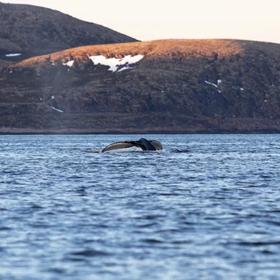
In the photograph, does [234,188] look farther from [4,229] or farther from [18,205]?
[4,229]

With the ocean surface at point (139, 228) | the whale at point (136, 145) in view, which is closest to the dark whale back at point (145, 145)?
the whale at point (136, 145)

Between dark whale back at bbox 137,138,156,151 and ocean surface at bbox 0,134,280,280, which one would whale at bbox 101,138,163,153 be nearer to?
dark whale back at bbox 137,138,156,151

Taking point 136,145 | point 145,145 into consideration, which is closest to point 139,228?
point 136,145

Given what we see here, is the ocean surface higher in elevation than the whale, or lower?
higher

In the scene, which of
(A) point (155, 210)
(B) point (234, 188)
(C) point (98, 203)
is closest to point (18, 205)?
(C) point (98, 203)

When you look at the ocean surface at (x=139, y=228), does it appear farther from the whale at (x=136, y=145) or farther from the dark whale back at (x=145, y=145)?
the dark whale back at (x=145, y=145)

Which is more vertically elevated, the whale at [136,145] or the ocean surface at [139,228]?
the ocean surface at [139,228]

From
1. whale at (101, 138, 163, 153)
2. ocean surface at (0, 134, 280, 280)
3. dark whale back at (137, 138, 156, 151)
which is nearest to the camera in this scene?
ocean surface at (0, 134, 280, 280)

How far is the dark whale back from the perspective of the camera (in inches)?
4146

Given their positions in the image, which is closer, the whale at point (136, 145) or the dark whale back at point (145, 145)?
the whale at point (136, 145)

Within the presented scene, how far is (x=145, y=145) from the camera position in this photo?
349 ft

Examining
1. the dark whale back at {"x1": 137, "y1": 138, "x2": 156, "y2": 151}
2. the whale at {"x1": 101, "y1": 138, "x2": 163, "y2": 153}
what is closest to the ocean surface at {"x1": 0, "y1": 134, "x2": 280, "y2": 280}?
the whale at {"x1": 101, "y1": 138, "x2": 163, "y2": 153}

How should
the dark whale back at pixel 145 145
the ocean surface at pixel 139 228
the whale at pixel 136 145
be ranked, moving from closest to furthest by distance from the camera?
the ocean surface at pixel 139 228
the whale at pixel 136 145
the dark whale back at pixel 145 145

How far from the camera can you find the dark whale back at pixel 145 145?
105312 mm
